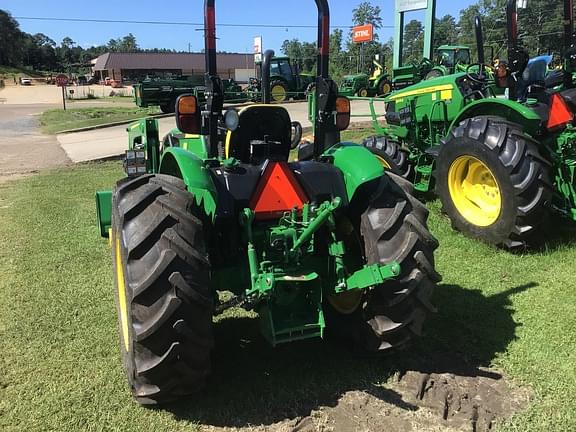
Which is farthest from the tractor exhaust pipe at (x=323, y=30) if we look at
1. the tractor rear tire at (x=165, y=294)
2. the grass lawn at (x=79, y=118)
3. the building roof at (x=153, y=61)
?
the building roof at (x=153, y=61)

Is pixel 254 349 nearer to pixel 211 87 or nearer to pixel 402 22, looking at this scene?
pixel 211 87

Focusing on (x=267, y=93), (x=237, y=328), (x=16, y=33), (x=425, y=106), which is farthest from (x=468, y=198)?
(x=16, y=33)

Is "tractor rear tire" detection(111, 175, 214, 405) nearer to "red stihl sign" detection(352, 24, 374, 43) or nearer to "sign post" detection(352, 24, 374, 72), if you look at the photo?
"sign post" detection(352, 24, 374, 72)

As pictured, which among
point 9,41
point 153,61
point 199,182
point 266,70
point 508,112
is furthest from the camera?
point 9,41

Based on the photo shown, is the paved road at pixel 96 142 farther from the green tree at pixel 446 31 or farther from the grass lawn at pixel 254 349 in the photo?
the green tree at pixel 446 31

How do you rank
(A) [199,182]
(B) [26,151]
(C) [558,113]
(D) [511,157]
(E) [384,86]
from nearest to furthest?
1. (A) [199,182]
2. (D) [511,157]
3. (C) [558,113]
4. (B) [26,151]
5. (E) [384,86]

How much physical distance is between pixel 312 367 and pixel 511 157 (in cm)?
315

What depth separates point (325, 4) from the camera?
3.75m

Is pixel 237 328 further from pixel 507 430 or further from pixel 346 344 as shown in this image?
pixel 507 430

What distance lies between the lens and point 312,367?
3578 millimetres

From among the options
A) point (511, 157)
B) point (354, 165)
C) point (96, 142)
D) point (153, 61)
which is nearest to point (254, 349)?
point (354, 165)

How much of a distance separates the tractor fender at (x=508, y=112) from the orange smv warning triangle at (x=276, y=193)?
3.50 meters

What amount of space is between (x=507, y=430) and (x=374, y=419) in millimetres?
706

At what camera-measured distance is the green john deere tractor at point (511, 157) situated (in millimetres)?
5332
